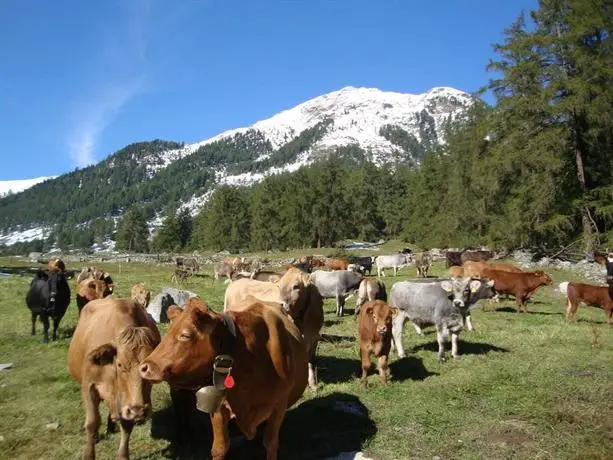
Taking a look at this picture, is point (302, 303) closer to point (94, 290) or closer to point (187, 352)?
point (187, 352)

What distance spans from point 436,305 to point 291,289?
482 cm

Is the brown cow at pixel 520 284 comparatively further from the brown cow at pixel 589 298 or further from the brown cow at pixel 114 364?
the brown cow at pixel 114 364

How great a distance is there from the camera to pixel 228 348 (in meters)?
A: 4.21

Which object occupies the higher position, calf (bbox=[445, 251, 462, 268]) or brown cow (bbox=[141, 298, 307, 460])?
brown cow (bbox=[141, 298, 307, 460])

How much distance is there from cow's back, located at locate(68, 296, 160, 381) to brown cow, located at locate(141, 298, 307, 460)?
2107mm

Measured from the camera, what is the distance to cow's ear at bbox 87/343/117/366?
18.1ft

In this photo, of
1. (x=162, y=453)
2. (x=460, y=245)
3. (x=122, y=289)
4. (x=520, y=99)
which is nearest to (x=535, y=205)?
(x=520, y=99)

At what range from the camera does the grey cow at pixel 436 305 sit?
11734 millimetres

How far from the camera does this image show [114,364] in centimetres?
562

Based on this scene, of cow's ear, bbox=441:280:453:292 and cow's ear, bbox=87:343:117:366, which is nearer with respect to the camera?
cow's ear, bbox=87:343:117:366

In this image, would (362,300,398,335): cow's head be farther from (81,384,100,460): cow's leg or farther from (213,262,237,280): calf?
(213,262,237,280): calf

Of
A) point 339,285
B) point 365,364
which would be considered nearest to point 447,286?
point 365,364

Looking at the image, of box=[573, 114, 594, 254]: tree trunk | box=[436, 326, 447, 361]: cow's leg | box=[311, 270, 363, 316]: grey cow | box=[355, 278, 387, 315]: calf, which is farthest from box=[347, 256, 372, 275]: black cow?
box=[436, 326, 447, 361]: cow's leg

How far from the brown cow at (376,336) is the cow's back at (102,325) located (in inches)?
162
